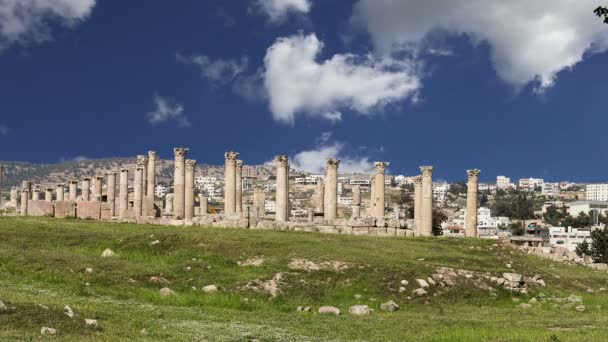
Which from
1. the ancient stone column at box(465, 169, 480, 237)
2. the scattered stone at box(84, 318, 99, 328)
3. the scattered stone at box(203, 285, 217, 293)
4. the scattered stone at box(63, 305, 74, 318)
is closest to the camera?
the scattered stone at box(84, 318, 99, 328)

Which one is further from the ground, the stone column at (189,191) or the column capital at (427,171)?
the column capital at (427,171)

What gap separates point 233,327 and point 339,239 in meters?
20.7

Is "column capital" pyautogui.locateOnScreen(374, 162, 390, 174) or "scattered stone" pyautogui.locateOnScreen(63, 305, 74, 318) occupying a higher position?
"column capital" pyautogui.locateOnScreen(374, 162, 390, 174)

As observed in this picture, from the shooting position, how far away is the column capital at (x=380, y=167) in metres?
59.8

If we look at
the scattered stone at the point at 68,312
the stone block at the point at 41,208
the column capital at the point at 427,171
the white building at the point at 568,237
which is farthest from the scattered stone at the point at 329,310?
the white building at the point at 568,237

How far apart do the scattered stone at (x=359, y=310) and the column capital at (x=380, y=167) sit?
126ft

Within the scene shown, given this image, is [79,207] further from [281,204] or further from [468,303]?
[468,303]

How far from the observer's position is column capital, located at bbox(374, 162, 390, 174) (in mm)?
59812

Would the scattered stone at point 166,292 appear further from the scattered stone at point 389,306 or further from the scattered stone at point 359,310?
the scattered stone at point 389,306

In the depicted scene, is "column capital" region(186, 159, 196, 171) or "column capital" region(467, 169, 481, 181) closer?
"column capital" region(467, 169, 481, 181)

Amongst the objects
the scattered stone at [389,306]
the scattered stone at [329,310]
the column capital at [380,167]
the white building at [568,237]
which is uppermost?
the column capital at [380,167]

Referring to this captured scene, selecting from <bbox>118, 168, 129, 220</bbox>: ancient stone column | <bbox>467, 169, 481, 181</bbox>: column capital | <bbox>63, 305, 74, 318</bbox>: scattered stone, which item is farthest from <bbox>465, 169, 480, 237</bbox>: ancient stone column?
<bbox>63, 305, 74, 318</bbox>: scattered stone

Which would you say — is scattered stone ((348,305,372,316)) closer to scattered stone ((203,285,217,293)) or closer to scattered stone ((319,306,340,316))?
scattered stone ((319,306,340,316))

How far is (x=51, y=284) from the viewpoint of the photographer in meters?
22.2
